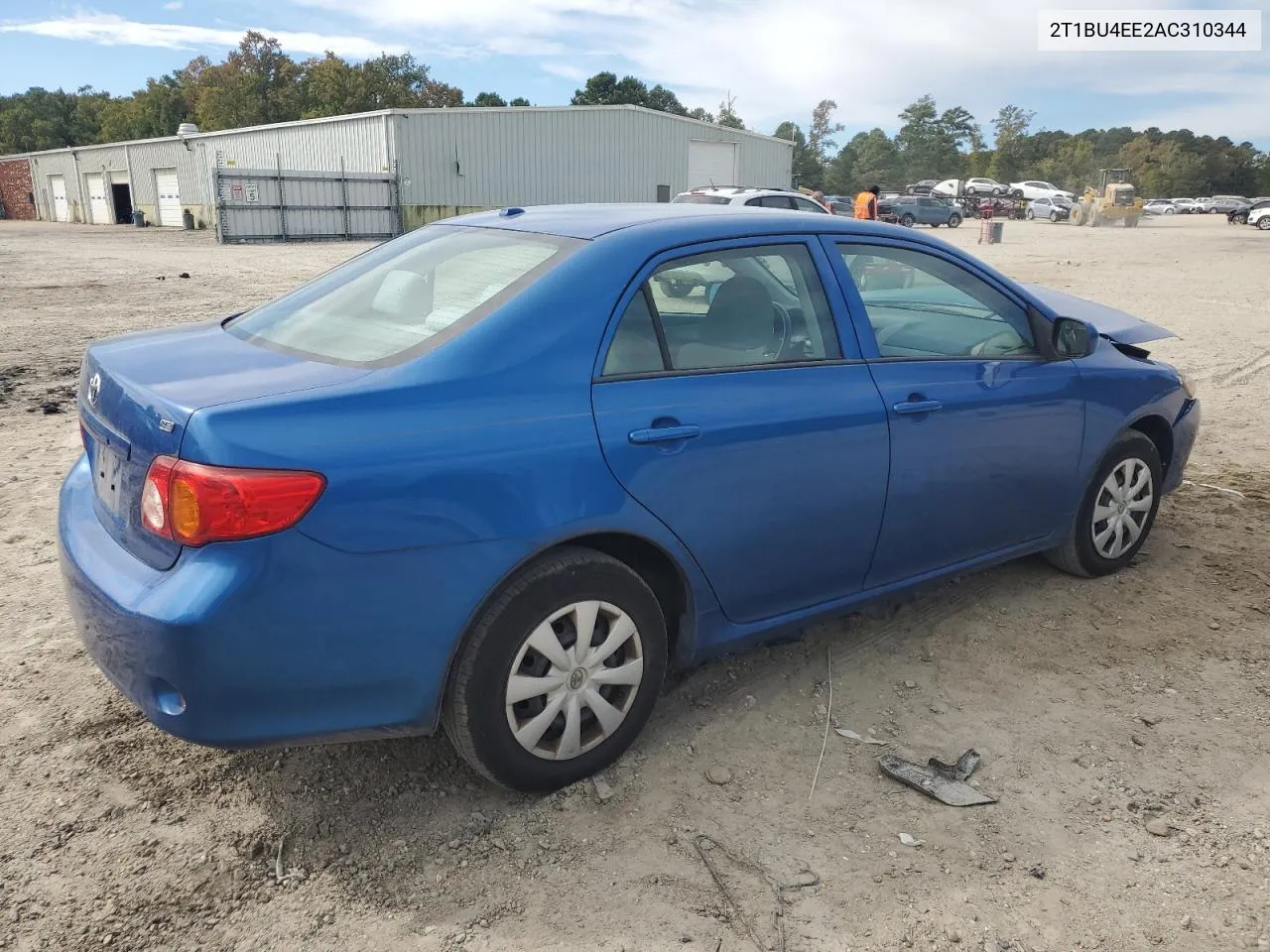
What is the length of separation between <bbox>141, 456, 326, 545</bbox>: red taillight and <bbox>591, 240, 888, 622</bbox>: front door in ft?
2.69

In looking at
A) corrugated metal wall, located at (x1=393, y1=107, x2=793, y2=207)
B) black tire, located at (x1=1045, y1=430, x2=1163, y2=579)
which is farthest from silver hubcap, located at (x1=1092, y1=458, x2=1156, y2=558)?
corrugated metal wall, located at (x1=393, y1=107, x2=793, y2=207)

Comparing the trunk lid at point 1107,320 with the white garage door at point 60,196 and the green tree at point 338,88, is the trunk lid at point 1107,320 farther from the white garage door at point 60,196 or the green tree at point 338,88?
the green tree at point 338,88

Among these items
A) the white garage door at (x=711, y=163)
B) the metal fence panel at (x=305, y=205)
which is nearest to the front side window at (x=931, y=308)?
the metal fence panel at (x=305, y=205)

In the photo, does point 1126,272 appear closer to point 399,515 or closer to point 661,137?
point 399,515

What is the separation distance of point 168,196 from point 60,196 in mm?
16029

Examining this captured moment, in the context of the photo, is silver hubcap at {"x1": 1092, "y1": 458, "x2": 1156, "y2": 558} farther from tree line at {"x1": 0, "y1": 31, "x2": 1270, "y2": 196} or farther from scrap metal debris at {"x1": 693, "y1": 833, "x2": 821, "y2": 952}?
tree line at {"x1": 0, "y1": 31, "x2": 1270, "y2": 196}

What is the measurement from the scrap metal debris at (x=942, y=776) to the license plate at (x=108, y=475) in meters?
2.32

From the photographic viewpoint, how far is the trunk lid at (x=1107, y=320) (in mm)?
4809

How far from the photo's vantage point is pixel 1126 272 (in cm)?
2009

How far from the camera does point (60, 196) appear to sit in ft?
190

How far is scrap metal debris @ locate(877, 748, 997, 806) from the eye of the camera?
2822 millimetres

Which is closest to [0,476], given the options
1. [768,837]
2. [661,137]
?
[768,837]

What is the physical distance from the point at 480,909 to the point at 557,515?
38.9 inches

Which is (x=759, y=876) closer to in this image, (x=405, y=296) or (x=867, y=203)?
(x=405, y=296)
